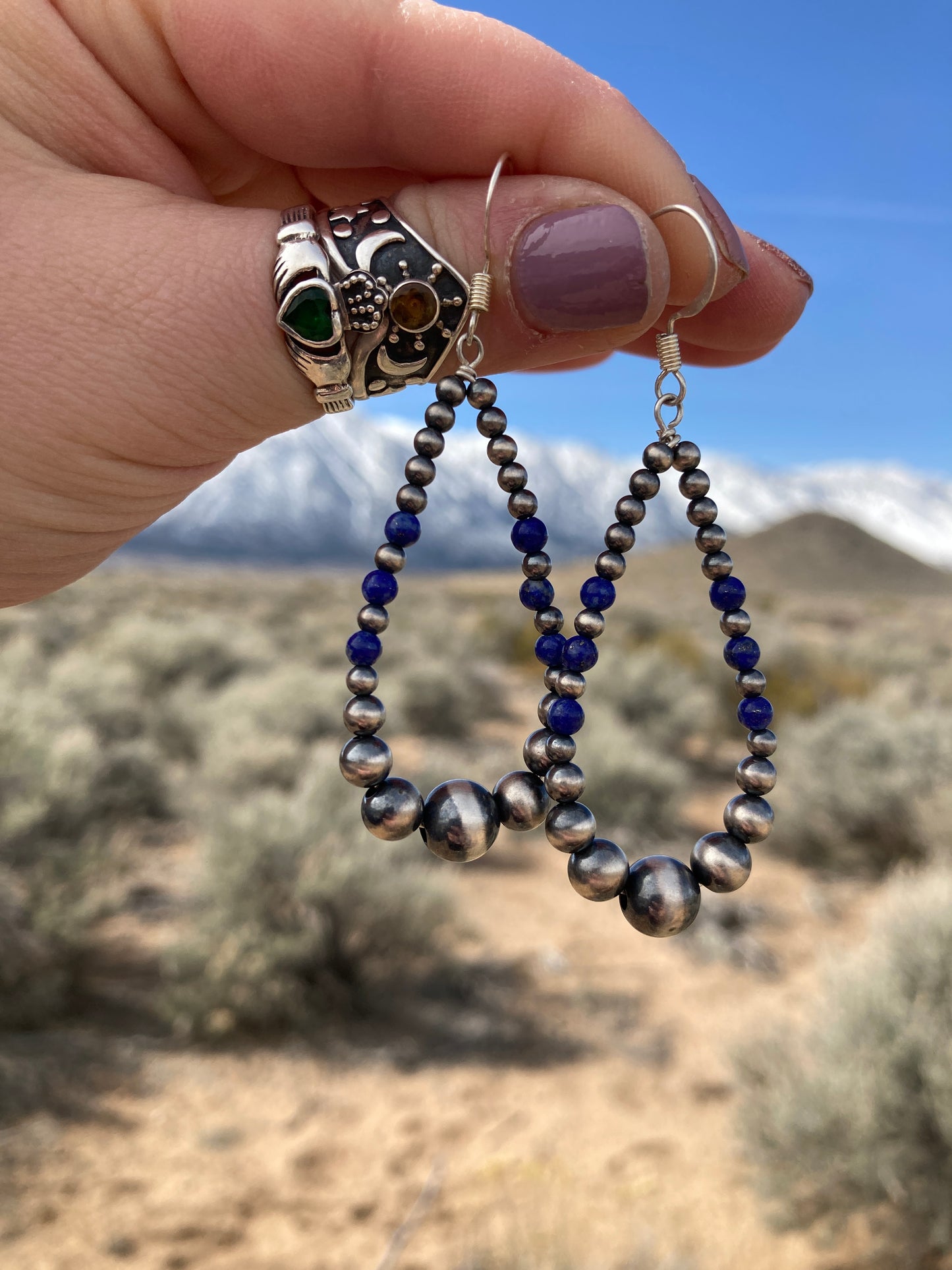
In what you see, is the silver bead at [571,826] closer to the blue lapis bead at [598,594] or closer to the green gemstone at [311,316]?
the blue lapis bead at [598,594]

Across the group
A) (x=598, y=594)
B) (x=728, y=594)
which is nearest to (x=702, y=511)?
(x=728, y=594)

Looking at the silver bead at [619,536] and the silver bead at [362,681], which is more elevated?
the silver bead at [619,536]

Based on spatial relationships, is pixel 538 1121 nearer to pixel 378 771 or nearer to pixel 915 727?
pixel 378 771

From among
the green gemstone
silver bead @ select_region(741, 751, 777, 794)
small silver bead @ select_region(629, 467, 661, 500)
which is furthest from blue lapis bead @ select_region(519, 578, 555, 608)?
the green gemstone

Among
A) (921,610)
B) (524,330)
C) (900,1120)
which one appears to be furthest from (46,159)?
(921,610)

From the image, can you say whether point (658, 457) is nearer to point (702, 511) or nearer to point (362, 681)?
point (702, 511)

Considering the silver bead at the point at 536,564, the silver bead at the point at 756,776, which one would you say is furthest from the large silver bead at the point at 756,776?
the silver bead at the point at 536,564
